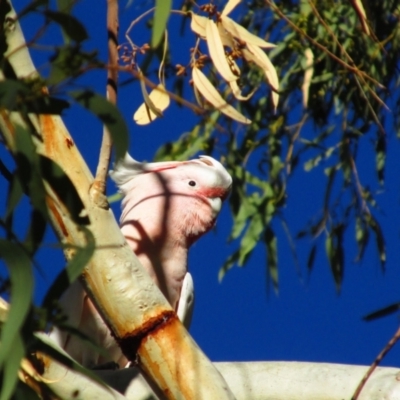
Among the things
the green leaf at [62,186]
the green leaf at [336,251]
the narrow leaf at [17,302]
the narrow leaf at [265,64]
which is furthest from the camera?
the green leaf at [336,251]

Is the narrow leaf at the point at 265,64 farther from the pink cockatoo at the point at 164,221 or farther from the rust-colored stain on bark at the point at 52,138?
the pink cockatoo at the point at 164,221

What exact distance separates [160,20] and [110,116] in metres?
0.12

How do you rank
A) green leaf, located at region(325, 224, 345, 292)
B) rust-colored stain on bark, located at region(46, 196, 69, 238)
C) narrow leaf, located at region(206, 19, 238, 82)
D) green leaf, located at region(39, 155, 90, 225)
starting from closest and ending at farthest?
green leaf, located at region(39, 155, 90, 225)
rust-colored stain on bark, located at region(46, 196, 69, 238)
narrow leaf, located at region(206, 19, 238, 82)
green leaf, located at region(325, 224, 345, 292)

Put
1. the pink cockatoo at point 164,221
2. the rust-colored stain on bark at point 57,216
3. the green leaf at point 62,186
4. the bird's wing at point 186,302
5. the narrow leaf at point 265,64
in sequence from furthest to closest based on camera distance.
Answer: the bird's wing at point 186,302 → the pink cockatoo at point 164,221 → the narrow leaf at point 265,64 → the rust-colored stain on bark at point 57,216 → the green leaf at point 62,186

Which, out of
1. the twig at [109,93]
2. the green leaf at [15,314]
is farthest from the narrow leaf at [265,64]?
the green leaf at [15,314]

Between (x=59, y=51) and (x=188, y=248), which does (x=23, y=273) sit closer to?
(x=59, y=51)

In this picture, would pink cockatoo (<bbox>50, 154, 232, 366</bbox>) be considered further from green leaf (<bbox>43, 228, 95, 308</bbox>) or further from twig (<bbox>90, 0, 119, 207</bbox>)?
green leaf (<bbox>43, 228, 95, 308</bbox>)

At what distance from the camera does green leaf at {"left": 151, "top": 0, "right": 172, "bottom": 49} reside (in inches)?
43.3

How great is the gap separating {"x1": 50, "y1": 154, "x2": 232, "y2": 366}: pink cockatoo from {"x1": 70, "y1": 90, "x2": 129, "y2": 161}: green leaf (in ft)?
2.93

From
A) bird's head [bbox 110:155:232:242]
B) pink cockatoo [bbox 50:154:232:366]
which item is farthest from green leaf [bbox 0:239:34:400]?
bird's head [bbox 110:155:232:242]

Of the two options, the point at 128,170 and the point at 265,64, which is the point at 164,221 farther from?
the point at 265,64

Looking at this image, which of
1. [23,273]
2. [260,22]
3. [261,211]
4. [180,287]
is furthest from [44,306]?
[260,22]

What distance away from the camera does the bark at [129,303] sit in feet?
4.35

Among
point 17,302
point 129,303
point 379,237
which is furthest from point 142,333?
point 379,237
